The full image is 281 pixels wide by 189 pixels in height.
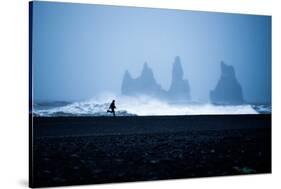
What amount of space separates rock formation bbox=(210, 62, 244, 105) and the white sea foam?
0.09 meters

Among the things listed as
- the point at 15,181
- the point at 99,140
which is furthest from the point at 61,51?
the point at 15,181

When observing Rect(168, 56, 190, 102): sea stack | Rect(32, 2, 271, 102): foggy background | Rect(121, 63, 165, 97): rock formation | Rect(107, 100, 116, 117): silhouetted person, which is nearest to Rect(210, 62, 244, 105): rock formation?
Rect(32, 2, 271, 102): foggy background

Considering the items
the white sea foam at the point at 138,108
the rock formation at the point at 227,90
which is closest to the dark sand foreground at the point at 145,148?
the white sea foam at the point at 138,108

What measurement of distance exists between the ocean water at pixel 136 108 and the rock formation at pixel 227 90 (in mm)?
82

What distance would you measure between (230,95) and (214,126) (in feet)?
1.71

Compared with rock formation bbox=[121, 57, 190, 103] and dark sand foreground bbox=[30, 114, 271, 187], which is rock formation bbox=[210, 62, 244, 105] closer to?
dark sand foreground bbox=[30, 114, 271, 187]

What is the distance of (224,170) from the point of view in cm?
742

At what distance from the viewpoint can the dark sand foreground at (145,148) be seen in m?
6.62

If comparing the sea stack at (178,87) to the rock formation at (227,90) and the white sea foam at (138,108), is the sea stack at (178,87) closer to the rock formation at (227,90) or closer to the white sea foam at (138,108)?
the white sea foam at (138,108)

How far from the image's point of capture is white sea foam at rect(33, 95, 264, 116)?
6.78 meters

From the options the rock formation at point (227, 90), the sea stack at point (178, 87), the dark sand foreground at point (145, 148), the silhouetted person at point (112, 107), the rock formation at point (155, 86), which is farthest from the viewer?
the rock formation at point (227, 90)

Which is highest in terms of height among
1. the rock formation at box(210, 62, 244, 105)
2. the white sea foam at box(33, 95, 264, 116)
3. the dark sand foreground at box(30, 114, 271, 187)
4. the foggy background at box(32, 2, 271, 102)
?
the foggy background at box(32, 2, 271, 102)

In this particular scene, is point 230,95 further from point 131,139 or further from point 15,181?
point 15,181

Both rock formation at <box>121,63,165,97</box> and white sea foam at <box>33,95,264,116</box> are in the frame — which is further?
rock formation at <box>121,63,165,97</box>
